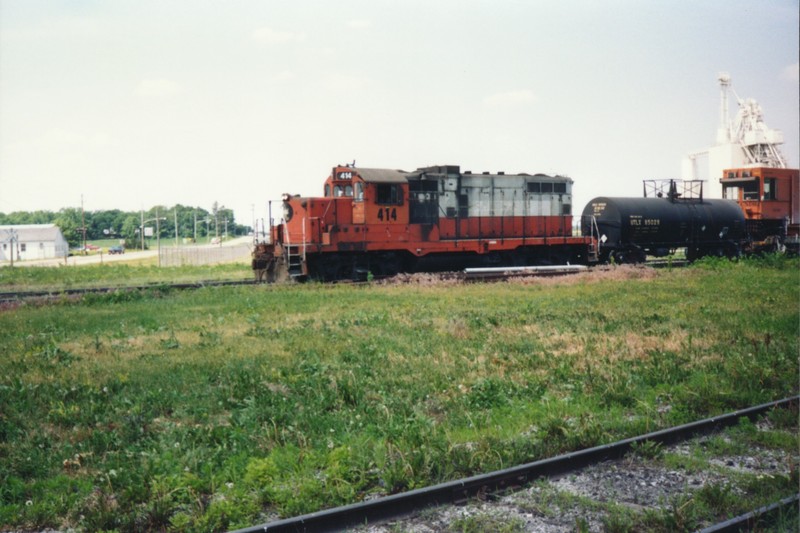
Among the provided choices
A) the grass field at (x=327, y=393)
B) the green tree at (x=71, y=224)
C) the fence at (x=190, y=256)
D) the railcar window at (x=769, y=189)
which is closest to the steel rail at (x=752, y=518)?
the grass field at (x=327, y=393)

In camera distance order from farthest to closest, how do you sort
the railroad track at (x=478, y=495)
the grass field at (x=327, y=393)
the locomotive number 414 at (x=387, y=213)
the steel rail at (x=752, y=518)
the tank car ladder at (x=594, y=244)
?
the tank car ladder at (x=594, y=244)
the locomotive number 414 at (x=387, y=213)
the grass field at (x=327, y=393)
the railroad track at (x=478, y=495)
the steel rail at (x=752, y=518)

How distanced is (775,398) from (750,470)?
2258mm

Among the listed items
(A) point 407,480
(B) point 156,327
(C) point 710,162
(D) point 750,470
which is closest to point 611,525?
(A) point 407,480

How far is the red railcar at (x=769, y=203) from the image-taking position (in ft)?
91.0

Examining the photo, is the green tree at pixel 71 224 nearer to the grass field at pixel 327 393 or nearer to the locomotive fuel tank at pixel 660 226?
the grass field at pixel 327 393

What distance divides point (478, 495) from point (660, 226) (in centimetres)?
2168

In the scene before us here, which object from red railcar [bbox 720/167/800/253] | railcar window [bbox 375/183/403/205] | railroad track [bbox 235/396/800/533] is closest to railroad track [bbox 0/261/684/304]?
railcar window [bbox 375/183/403/205]

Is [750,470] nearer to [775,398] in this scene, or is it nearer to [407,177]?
[775,398]

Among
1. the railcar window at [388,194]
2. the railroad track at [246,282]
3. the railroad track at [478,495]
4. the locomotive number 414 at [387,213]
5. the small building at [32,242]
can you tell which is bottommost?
the railroad track at [478,495]

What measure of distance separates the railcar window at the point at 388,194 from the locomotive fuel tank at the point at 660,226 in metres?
8.22

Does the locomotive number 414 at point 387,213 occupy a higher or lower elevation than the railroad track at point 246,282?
higher

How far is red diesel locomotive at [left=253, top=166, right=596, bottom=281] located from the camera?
64.3 ft

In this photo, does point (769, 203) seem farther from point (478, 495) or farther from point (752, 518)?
point (478, 495)

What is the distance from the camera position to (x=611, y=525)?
4.26 m
